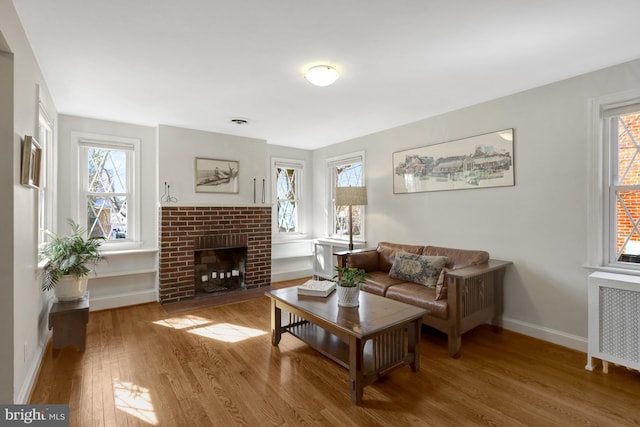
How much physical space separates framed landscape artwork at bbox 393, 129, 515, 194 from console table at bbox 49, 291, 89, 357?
3716mm

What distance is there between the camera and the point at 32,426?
5.52 feet

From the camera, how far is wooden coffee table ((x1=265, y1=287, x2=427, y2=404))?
2002 mm

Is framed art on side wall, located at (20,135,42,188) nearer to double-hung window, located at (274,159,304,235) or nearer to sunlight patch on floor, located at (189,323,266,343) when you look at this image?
sunlight patch on floor, located at (189,323,266,343)

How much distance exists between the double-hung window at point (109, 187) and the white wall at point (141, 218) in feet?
0.27

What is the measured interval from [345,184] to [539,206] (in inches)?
113

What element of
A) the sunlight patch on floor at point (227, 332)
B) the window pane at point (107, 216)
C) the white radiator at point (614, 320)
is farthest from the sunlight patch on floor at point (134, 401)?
the white radiator at point (614, 320)

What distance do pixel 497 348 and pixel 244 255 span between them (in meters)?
3.49

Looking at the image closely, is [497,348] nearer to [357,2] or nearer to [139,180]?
[357,2]

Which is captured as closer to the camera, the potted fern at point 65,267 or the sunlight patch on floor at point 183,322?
the potted fern at point 65,267

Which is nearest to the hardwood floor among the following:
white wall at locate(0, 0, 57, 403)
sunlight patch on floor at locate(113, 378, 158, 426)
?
sunlight patch on floor at locate(113, 378, 158, 426)

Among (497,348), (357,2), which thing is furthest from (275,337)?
(357,2)

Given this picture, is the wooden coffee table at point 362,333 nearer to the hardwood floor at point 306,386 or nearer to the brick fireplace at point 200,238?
Answer: the hardwood floor at point 306,386

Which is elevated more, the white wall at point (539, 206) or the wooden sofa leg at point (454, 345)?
the white wall at point (539, 206)

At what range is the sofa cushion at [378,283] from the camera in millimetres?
3267
